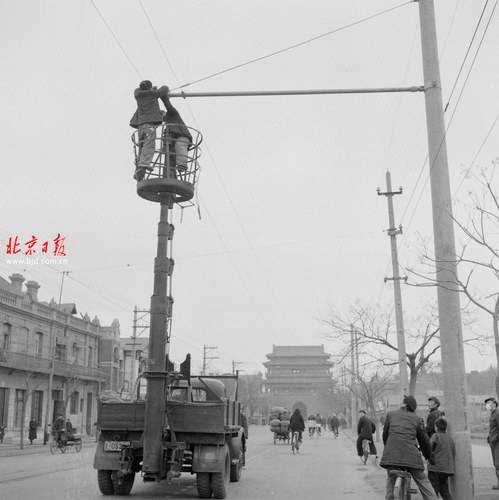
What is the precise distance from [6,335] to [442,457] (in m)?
37.9

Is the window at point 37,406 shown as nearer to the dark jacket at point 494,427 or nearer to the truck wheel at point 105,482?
the truck wheel at point 105,482

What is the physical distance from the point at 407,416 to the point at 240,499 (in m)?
4.31

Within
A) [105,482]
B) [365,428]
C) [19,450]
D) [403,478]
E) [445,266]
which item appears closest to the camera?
[403,478]

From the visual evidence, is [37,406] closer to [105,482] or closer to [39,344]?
[39,344]

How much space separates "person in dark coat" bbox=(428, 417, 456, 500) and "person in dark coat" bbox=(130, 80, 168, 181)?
258 inches

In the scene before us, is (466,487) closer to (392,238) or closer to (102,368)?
(392,238)

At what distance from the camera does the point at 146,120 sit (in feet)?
36.7

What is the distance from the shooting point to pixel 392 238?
23609 millimetres

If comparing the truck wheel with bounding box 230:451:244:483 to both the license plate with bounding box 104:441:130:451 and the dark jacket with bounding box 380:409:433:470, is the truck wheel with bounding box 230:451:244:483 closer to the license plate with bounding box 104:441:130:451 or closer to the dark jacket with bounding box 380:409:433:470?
the license plate with bounding box 104:441:130:451

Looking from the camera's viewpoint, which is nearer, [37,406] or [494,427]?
[494,427]

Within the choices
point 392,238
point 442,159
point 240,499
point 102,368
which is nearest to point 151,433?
point 240,499

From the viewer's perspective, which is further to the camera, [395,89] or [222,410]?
[222,410]

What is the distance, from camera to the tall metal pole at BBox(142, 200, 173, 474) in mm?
10648

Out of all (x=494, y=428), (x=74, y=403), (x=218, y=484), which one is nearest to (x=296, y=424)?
(x=494, y=428)
